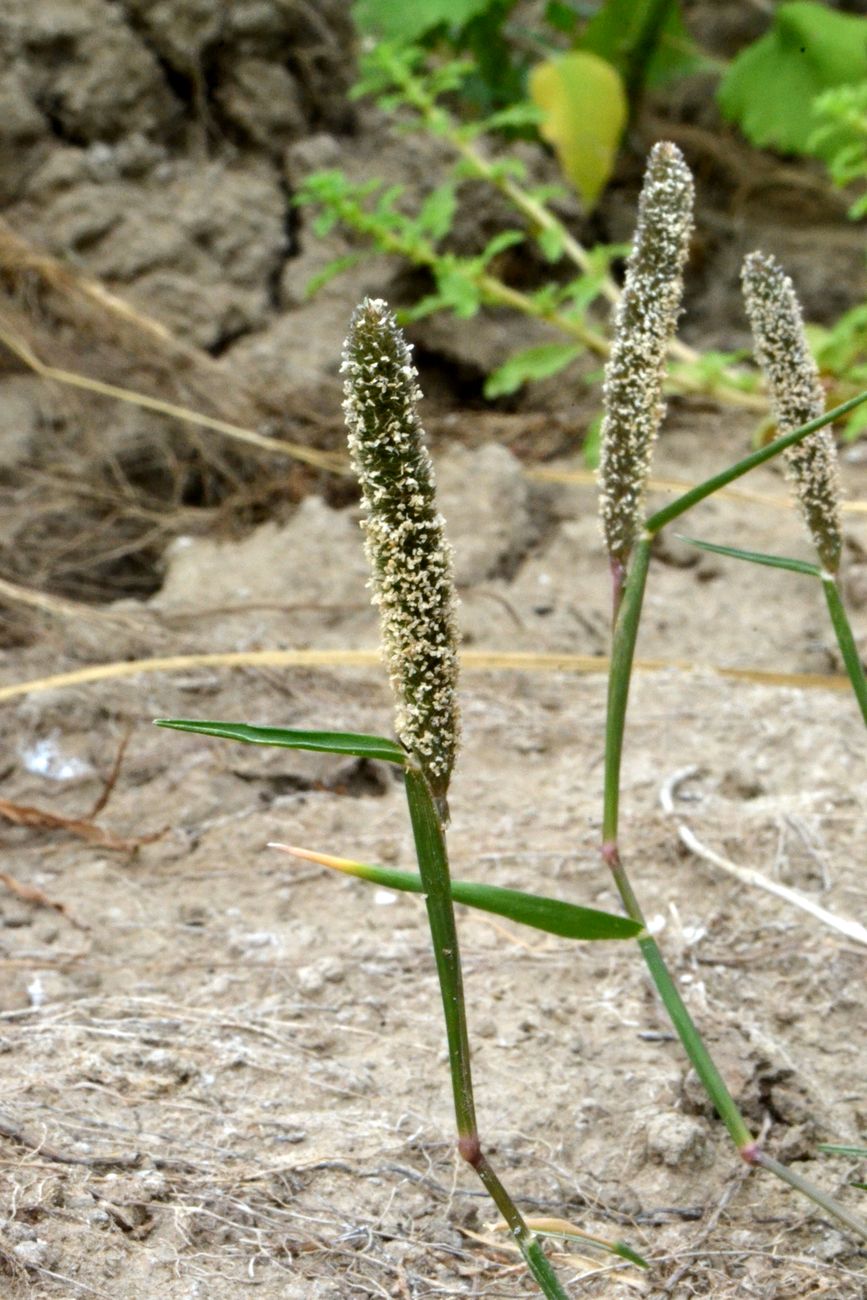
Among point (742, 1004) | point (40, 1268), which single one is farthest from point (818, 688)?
point (40, 1268)

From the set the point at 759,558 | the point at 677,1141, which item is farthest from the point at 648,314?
the point at 677,1141

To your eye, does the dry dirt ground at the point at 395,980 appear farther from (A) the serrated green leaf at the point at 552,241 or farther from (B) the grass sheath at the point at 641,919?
(A) the serrated green leaf at the point at 552,241

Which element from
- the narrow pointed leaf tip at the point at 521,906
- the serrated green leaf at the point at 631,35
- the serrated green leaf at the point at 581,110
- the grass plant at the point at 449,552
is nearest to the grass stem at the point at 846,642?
the grass plant at the point at 449,552

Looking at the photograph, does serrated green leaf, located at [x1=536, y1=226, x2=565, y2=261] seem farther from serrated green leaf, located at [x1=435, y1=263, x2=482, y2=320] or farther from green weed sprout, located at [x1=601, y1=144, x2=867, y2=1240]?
green weed sprout, located at [x1=601, y1=144, x2=867, y2=1240]

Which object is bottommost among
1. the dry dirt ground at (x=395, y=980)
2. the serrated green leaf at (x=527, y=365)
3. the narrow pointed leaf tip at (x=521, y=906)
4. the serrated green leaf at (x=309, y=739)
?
the dry dirt ground at (x=395, y=980)

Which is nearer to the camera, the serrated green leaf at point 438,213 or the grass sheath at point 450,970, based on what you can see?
the grass sheath at point 450,970

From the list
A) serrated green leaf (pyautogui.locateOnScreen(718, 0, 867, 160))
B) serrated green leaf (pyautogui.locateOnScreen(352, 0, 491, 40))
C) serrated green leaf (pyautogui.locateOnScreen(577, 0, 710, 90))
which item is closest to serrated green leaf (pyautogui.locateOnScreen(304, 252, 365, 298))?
serrated green leaf (pyautogui.locateOnScreen(352, 0, 491, 40))

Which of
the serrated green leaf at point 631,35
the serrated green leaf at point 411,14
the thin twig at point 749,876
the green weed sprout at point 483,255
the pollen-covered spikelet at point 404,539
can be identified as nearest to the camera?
the pollen-covered spikelet at point 404,539
